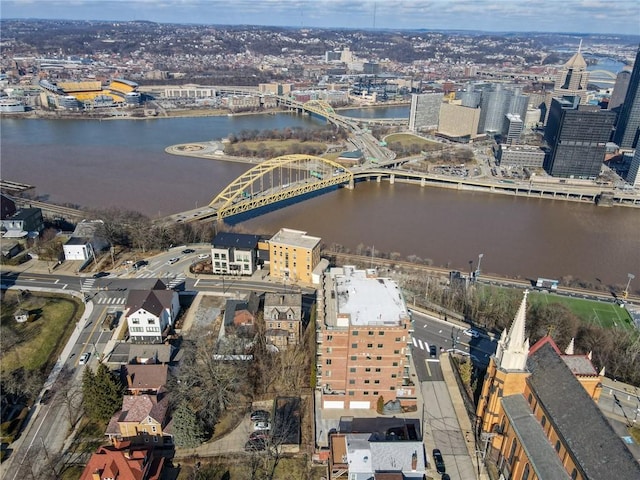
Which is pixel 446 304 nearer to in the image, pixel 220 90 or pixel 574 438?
pixel 574 438

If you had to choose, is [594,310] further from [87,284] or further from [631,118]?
[631,118]

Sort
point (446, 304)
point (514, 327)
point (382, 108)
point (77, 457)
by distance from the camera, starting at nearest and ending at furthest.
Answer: point (514, 327) < point (77, 457) < point (446, 304) < point (382, 108)

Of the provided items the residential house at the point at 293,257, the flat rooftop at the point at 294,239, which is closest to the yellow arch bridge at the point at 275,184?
the flat rooftop at the point at 294,239

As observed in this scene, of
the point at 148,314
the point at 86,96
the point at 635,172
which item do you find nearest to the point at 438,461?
the point at 148,314

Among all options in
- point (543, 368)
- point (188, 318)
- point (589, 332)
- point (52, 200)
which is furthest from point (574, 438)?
point (52, 200)

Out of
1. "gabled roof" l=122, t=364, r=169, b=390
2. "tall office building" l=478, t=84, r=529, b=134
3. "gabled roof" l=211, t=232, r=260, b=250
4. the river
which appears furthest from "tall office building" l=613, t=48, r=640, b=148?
"gabled roof" l=122, t=364, r=169, b=390

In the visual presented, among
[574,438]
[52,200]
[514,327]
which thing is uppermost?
[514,327]

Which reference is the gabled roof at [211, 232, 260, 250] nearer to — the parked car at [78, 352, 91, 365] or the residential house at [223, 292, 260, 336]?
the residential house at [223, 292, 260, 336]
